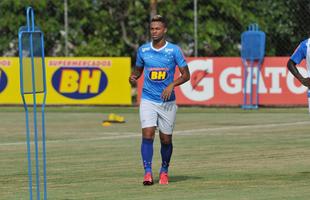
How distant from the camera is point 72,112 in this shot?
30.1 metres

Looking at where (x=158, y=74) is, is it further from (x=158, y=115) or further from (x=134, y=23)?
(x=134, y=23)

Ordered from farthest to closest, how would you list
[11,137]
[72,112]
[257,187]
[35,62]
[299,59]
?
[72,112]
[11,137]
[299,59]
[257,187]
[35,62]

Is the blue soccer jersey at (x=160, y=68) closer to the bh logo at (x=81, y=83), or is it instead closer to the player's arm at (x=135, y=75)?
the player's arm at (x=135, y=75)

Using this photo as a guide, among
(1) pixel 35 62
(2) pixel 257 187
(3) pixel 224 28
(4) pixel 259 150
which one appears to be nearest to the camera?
(1) pixel 35 62

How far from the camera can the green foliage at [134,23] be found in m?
34.3

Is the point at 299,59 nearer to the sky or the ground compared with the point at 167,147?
nearer to the sky

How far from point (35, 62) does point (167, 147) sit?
3.58 m

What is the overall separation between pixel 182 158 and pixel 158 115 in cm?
358

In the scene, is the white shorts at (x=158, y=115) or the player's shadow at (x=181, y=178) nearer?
the white shorts at (x=158, y=115)

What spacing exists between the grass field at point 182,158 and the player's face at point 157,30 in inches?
73.1

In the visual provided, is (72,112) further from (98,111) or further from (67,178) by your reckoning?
(67,178)

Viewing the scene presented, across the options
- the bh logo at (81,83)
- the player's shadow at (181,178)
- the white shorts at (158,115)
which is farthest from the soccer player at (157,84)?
the bh logo at (81,83)

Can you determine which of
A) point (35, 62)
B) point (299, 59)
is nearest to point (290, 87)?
point (299, 59)

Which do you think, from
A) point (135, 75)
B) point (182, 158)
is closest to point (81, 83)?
point (182, 158)
